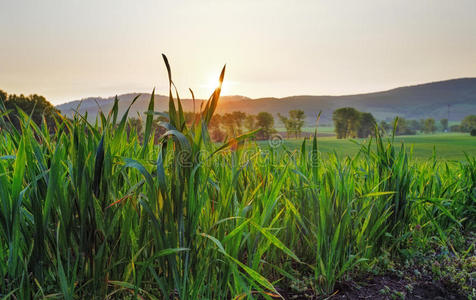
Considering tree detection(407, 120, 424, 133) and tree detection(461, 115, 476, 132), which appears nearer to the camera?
tree detection(461, 115, 476, 132)

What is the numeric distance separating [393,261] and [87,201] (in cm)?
204

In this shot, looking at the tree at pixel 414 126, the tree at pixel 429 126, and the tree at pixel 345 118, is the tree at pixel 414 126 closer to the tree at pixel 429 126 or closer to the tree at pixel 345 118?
the tree at pixel 429 126

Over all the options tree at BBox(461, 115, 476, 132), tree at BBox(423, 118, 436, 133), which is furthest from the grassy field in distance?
tree at BBox(423, 118, 436, 133)

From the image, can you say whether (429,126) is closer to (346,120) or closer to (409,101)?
(346,120)

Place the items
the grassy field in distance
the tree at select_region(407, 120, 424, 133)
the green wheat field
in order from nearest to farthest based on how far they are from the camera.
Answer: the green wheat field
the grassy field in distance
the tree at select_region(407, 120, 424, 133)

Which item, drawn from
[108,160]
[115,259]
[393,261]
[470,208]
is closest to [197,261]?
[115,259]

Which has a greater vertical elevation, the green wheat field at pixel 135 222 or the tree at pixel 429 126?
the green wheat field at pixel 135 222

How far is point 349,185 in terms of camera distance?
195 centimetres

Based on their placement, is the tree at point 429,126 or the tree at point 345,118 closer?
the tree at point 345,118

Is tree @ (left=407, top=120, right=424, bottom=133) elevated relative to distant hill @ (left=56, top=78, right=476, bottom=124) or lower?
lower

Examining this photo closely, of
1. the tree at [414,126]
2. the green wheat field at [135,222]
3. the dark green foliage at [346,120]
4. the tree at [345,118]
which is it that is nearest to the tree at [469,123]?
the tree at [414,126]

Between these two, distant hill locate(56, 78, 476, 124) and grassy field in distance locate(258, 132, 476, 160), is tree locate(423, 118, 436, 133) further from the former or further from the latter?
grassy field in distance locate(258, 132, 476, 160)

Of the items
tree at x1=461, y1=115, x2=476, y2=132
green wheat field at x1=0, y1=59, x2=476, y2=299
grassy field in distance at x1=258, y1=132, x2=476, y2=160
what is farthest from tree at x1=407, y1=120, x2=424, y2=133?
green wheat field at x1=0, y1=59, x2=476, y2=299

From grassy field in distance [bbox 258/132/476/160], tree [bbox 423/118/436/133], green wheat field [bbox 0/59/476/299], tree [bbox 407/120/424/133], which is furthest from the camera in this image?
tree [bbox 407/120/424/133]
